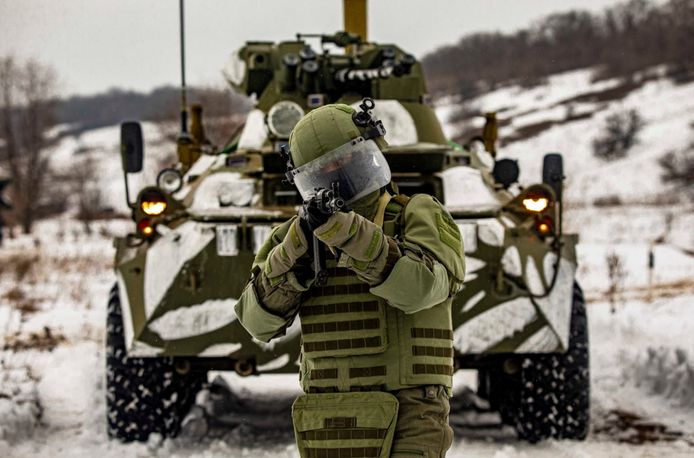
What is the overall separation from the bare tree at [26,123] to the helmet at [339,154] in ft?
65.1

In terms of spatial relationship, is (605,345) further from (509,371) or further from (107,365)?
(107,365)

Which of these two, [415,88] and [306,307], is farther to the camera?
[415,88]

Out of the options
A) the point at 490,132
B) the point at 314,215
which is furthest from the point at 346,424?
the point at 490,132

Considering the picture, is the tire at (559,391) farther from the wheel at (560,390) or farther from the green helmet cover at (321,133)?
the green helmet cover at (321,133)

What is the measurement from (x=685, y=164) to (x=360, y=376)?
36230mm

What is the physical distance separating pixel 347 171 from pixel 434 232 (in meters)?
0.29

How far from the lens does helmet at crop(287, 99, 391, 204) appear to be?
2643mm

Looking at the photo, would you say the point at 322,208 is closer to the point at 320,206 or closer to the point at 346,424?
the point at 320,206

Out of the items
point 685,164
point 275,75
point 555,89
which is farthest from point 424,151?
point 555,89

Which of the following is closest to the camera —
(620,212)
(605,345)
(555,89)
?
(605,345)

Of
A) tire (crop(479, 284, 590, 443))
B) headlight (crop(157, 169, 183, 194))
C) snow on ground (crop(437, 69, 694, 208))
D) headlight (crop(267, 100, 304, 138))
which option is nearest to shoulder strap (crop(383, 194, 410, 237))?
tire (crop(479, 284, 590, 443))

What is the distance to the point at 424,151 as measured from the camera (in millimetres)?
5816

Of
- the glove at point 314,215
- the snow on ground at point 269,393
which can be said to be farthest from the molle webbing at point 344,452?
the snow on ground at point 269,393

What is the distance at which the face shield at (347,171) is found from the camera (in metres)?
2.64
